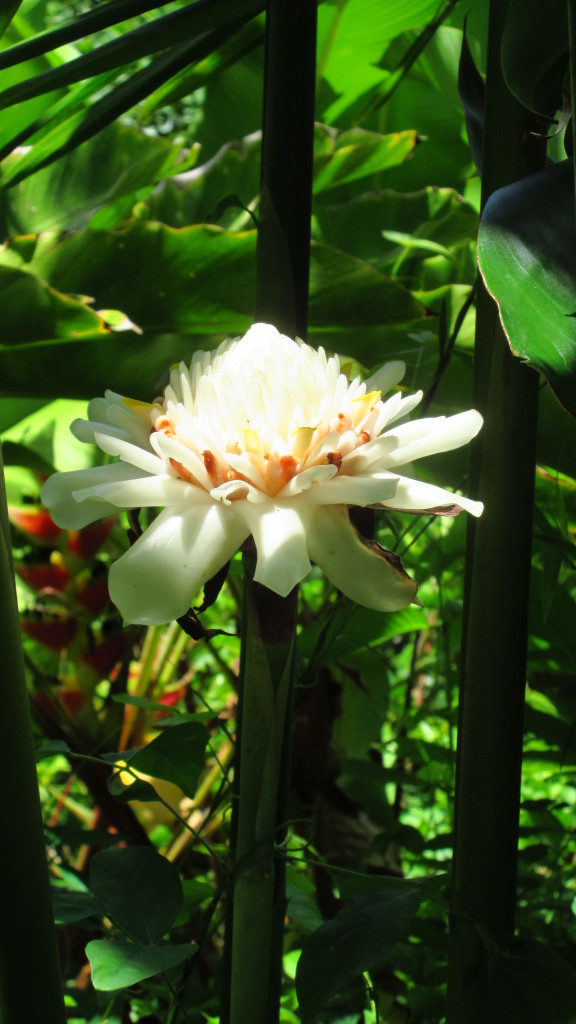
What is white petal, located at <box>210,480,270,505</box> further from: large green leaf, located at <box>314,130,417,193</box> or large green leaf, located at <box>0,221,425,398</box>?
large green leaf, located at <box>314,130,417,193</box>

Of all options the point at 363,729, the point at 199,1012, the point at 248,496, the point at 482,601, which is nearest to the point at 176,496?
the point at 248,496

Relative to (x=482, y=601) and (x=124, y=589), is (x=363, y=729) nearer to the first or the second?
(x=482, y=601)

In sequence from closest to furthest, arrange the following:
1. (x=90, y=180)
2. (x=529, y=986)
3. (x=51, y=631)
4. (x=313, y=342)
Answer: (x=529, y=986) < (x=313, y=342) < (x=90, y=180) < (x=51, y=631)

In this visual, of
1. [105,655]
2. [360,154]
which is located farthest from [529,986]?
[105,655]

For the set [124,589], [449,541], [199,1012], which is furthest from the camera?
[449,541]

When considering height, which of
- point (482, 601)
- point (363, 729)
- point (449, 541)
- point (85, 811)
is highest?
point (482, 601)

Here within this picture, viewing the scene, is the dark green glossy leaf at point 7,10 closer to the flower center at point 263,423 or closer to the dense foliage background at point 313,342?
the dense foliage background at point 313,342

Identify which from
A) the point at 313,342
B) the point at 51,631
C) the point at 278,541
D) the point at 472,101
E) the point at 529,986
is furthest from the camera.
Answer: the point at 51,631

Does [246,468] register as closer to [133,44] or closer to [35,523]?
[133,44]
